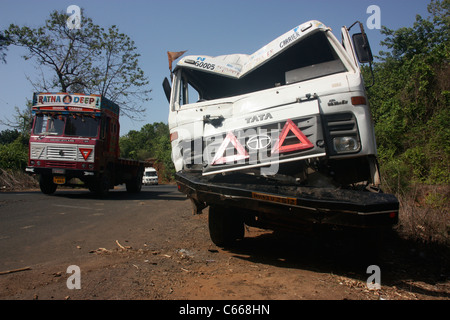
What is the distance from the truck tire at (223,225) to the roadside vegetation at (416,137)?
9.88ft

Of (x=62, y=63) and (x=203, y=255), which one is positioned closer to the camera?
(x=203, y=255)

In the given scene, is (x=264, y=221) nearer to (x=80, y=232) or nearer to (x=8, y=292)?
(x=8, y=292)

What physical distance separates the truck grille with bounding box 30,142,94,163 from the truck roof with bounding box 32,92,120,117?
115 centimetres

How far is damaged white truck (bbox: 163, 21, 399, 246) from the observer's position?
9.61 feet

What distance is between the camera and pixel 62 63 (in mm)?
21484

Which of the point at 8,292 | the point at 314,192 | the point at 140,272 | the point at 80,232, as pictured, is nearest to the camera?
the point at 8,292

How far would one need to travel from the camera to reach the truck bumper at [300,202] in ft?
8.71

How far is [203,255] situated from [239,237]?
2.54 ft

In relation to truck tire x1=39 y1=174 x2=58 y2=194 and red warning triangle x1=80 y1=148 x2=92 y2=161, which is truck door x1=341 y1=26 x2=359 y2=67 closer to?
red warning triangle x1=80 y1=148 x2=92 y2=161

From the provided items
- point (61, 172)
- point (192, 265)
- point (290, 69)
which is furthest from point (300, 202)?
point (61, 172)

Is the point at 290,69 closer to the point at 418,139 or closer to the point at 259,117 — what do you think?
the point at 259,117

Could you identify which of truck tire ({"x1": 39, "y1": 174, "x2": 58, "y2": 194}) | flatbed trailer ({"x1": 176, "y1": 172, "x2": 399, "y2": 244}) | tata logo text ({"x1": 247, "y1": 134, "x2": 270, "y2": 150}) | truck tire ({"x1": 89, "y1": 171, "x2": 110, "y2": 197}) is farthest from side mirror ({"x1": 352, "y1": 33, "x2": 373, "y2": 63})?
truck tire ({"x1": 39, "y1": 174, "x2": 58, "y2": 194})

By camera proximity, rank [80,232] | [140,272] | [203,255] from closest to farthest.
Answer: [140,272]
[203,255]
[80,232]
